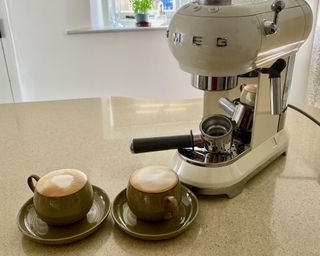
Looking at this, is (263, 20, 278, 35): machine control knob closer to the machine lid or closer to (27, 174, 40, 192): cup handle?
the machine lid

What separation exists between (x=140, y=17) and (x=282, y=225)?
6.25 feet

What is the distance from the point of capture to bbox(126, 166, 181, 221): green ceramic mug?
1.97ft

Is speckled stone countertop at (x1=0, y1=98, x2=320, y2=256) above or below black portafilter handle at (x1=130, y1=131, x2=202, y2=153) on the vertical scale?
below

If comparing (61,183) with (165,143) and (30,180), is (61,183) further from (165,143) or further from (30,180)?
(165,143)

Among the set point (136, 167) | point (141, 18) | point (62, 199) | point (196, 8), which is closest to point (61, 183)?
point (62, 199)

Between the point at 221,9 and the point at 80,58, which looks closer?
the point at 221,9

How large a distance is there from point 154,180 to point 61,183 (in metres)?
0.16

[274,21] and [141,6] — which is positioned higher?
[274,21]

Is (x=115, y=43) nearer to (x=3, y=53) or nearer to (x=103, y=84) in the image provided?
(x=103, y=84)

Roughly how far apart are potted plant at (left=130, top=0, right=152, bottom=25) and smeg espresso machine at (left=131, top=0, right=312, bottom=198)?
5.03ft

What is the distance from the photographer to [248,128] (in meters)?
0.81

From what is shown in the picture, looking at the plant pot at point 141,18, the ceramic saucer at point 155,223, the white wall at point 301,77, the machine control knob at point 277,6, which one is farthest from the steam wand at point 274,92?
the plant pot at point 141,18

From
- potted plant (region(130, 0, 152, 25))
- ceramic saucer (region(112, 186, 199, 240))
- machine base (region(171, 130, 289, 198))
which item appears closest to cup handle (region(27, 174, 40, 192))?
ceramic saucer (region(112, 186, 199, 240))

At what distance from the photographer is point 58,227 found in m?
0.63
